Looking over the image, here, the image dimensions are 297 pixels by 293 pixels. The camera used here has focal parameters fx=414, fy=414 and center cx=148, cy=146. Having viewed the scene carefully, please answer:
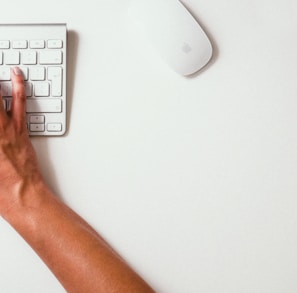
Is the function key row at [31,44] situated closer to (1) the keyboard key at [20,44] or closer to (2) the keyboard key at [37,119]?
(1) the keyboard key at [20,44]

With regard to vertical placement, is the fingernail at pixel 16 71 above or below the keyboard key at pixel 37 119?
above

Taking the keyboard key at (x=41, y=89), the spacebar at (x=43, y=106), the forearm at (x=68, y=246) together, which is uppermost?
the keyboard key at (x=41, y=89)

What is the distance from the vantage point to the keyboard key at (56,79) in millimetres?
650

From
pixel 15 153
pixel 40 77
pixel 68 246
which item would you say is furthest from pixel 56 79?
pixel 68 246

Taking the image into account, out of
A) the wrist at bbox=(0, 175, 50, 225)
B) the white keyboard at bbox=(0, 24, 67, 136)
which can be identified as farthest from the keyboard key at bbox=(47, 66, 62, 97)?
the wrist at bbox=(0, 175, 50, 225)

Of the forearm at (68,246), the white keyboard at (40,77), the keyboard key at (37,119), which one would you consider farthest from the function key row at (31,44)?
the forearm at (68,246)

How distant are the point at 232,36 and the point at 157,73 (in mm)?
141

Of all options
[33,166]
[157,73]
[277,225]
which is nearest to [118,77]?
[157,73]

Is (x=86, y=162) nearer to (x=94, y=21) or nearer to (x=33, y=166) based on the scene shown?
(x=33, y=166)

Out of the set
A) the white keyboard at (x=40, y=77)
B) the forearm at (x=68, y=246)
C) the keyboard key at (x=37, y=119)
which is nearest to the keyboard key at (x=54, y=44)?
the white keyboard at (x=40, y=77)

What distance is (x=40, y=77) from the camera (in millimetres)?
650

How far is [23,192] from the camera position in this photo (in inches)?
24.8

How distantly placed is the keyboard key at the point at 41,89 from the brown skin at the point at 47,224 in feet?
0.07

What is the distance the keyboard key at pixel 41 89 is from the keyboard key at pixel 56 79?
0.4 inches
